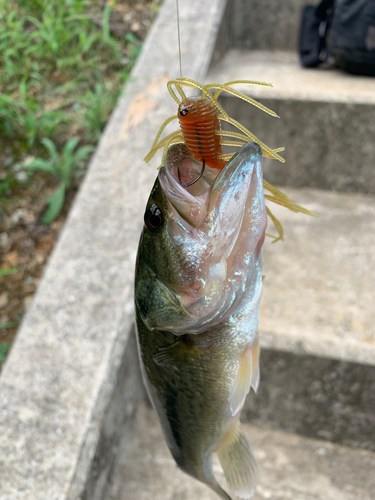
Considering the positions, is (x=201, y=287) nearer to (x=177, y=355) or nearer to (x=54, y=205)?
(x=177, y=355)

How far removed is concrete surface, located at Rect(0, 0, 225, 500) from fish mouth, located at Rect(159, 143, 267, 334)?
951 millimetres

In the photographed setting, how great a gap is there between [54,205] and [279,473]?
1950 mm

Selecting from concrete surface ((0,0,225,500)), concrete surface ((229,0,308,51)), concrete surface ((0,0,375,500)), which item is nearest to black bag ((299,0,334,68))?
concrete surface ((229,0,308,51))

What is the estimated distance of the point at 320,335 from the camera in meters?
1.64

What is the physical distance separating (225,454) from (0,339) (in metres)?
1.52

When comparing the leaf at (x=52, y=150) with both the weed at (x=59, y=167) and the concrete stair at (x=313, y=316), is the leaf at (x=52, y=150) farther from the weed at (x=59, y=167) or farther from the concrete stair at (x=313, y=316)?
the concrete stair at (x=313, y=316)

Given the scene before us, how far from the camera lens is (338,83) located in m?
2.29

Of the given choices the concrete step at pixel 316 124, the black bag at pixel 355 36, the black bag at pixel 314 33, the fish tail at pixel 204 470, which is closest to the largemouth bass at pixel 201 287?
the fish tail at pixel 204 470

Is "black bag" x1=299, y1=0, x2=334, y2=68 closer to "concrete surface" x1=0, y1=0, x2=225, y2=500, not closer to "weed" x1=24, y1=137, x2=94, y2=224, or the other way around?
"concrete surface" x1=0, y1=0, x2=225, y2=500

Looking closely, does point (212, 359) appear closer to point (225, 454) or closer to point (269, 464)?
point (225, 454)

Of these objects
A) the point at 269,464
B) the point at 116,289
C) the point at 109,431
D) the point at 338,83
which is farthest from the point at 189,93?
the point at 269,464

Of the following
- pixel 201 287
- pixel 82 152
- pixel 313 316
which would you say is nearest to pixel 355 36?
pixel 313 316

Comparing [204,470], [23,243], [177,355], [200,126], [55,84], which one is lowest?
[23,243]

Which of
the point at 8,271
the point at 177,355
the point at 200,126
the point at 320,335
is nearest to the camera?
the point at 200,126
